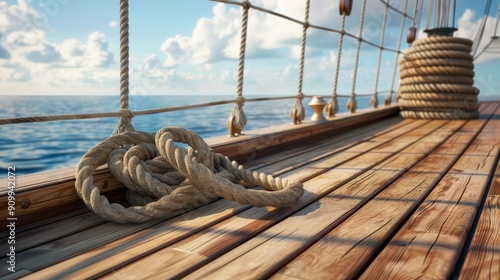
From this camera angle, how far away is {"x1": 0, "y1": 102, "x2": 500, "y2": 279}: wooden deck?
784mm

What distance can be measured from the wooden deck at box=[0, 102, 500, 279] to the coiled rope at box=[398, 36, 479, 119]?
8.27 feet

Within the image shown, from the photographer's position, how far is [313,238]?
0.93 m

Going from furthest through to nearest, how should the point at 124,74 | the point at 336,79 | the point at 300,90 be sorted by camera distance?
1. the point at 336,79
2. the point at 300,90
3. the point at 124,74

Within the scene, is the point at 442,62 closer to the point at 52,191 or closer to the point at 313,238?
the point at 313,238

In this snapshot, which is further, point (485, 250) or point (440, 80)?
point (440, 80)

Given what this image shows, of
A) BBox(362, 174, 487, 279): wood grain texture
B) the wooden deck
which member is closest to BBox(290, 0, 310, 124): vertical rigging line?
the wooden deck

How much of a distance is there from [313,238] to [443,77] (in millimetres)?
3511

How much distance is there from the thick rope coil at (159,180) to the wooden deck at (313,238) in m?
0.04

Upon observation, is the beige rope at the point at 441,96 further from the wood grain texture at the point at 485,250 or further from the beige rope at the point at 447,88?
the wood grain texture at the point at 485,250

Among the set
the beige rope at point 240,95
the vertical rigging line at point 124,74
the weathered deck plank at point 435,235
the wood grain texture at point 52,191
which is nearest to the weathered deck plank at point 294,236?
the weathered deck plank at point 435,235

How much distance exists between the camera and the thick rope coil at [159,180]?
3.55 feet

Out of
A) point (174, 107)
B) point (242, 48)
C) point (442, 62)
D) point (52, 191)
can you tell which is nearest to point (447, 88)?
point (442, 62)

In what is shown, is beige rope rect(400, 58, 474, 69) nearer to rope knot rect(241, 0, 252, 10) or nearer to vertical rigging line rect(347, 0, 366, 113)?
vertical rigging line rect(347, 0, 366, 113)

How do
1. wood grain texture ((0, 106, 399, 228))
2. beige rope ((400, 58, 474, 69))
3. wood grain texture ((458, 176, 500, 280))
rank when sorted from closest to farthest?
wood grain texture ((458, 176, 500, 280))
wood grain texture ((0, 106, 399, 228))
beige rope ((400, 58, 474, 69))
